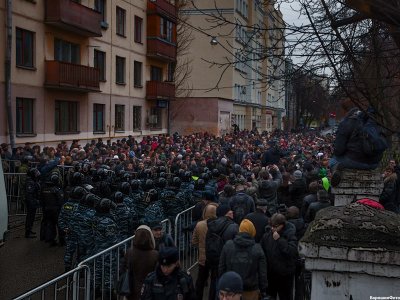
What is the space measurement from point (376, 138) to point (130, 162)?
9.01 m

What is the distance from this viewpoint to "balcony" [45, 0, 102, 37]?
22094 mm

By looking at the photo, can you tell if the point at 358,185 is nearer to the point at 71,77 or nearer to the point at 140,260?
the point at 140,260

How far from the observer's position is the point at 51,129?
75.2 ft

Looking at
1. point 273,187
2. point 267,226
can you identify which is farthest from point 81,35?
point 267,226

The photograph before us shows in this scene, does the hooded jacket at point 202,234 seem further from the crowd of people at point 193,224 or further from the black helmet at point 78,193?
the black helmet at point 78,193

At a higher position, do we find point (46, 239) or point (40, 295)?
point (40, 295)

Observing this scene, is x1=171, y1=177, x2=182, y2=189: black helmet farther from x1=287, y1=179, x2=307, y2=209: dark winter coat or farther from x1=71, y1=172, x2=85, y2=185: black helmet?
x1=287, y1=179, x2=307, y2=209: dark winter coat

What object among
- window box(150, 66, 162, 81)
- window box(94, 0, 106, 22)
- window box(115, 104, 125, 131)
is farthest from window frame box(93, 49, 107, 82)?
window box(150, 66, 162, 81)

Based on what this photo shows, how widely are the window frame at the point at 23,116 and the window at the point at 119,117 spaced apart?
833 cm

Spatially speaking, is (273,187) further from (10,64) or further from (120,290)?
(10,64)

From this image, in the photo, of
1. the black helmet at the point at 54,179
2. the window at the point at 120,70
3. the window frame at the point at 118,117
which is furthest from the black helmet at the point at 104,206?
the window at the point at 120,70

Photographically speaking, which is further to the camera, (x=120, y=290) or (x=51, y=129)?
(x=51, y=129)

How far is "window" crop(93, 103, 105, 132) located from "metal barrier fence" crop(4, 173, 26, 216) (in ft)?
44.9

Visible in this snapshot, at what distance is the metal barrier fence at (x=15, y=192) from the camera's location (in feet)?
43.8
